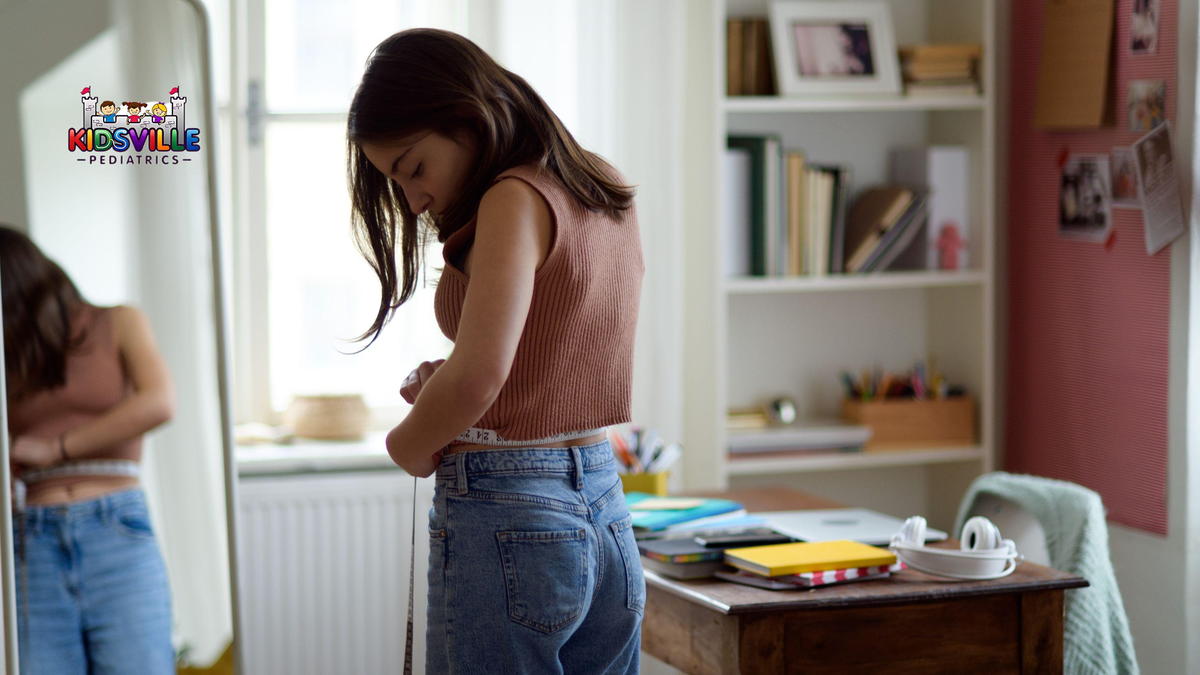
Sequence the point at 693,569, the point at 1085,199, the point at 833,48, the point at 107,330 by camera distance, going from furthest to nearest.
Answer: the point at 833,48, the point at 1085,199, the point at 107,330, the point at 693,569

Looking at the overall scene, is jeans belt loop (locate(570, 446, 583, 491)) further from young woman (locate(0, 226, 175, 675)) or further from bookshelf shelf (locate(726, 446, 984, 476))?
bookshelf shelf (locate(726, 446, 984, 476))

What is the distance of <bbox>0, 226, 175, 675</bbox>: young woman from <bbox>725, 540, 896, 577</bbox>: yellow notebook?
91cm

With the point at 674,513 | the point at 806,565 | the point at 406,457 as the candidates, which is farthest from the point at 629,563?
the point at 674,513

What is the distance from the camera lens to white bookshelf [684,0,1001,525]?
2898 millimetres

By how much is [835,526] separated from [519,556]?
2.97 ft

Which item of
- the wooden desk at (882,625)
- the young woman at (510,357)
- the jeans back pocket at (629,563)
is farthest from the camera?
the wooden desk at (882,625)

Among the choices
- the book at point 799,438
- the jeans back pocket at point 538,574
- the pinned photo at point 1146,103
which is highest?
the pinned photo at point 1146,103

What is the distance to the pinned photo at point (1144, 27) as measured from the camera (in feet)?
8.40

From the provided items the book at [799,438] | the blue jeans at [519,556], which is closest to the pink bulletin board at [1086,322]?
the book at [799,438]

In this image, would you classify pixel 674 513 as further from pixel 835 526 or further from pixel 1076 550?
pixel 1076 550

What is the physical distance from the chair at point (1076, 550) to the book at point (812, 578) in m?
0.35

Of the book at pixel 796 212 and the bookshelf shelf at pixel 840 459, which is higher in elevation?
the book at pixel 796 212

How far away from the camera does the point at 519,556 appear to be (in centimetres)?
140

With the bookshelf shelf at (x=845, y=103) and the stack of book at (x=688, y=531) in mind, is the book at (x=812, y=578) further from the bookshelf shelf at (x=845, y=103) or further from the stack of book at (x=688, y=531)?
the bookshelf shelf at (x=845, y=103)
